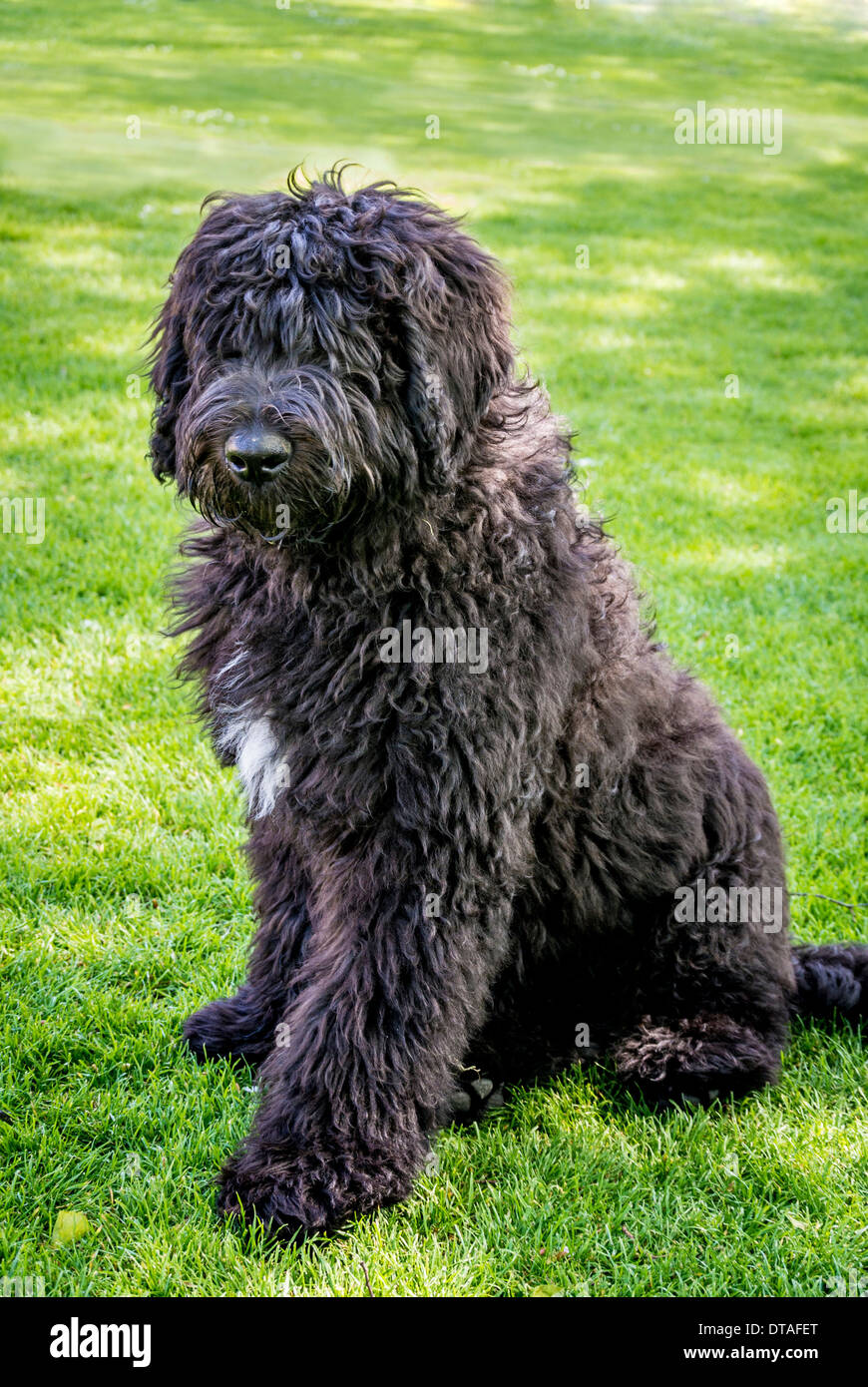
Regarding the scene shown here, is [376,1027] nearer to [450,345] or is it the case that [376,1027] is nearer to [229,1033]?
[229,1033]

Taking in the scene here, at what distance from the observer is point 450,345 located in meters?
2.97

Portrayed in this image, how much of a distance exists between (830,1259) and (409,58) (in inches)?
865

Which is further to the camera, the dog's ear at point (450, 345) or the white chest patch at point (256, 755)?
the white chest patch at point (256, 755)

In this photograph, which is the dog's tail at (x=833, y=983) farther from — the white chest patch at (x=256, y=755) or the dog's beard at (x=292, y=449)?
the dog's beard at (x=292, y=449)

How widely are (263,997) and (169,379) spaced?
6.16ft

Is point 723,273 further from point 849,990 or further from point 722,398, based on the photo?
point 849,990

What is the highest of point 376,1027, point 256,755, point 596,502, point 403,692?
point 596,502

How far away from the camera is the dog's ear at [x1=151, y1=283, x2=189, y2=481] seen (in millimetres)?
3146

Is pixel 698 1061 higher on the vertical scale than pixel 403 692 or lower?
lower

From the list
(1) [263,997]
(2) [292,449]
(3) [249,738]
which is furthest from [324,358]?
(1) [263,997]

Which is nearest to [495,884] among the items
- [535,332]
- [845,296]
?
[535,332]

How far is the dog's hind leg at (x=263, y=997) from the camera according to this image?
12.3 feet

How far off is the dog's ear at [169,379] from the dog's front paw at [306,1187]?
1.82 m

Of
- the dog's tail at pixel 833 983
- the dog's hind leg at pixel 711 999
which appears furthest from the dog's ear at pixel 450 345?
the dog's tail at pixel 833 983
